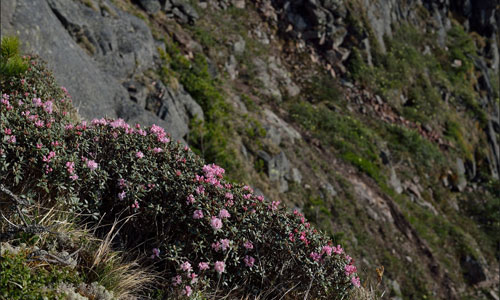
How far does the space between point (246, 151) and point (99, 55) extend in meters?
4.71

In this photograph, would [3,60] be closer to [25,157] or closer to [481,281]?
[25,157]

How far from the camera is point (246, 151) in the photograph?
1155 centimetres

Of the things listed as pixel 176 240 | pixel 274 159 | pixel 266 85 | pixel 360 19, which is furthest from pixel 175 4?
pixel 176 240

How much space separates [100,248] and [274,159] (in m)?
8.72

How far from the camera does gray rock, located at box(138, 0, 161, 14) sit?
15.2m

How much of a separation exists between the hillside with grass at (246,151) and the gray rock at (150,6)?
9 cm

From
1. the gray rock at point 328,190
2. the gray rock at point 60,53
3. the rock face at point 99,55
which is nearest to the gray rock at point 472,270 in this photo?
the gray rock at point 328,190

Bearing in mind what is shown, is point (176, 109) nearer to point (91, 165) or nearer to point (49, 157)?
point (91, 165)

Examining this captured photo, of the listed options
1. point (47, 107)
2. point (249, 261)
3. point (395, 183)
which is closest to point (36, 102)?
point (47, 107)

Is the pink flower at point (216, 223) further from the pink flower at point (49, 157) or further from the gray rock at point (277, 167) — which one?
the gray rock at point (277, 167)

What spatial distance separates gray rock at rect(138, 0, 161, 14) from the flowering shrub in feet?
39.3

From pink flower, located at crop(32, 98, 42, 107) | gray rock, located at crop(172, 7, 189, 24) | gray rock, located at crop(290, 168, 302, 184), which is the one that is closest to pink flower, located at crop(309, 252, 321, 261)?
pink flower, located at crop(32, 98, 42, 107)

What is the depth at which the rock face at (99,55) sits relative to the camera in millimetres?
7367

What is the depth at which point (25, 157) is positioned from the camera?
374 centimetres
